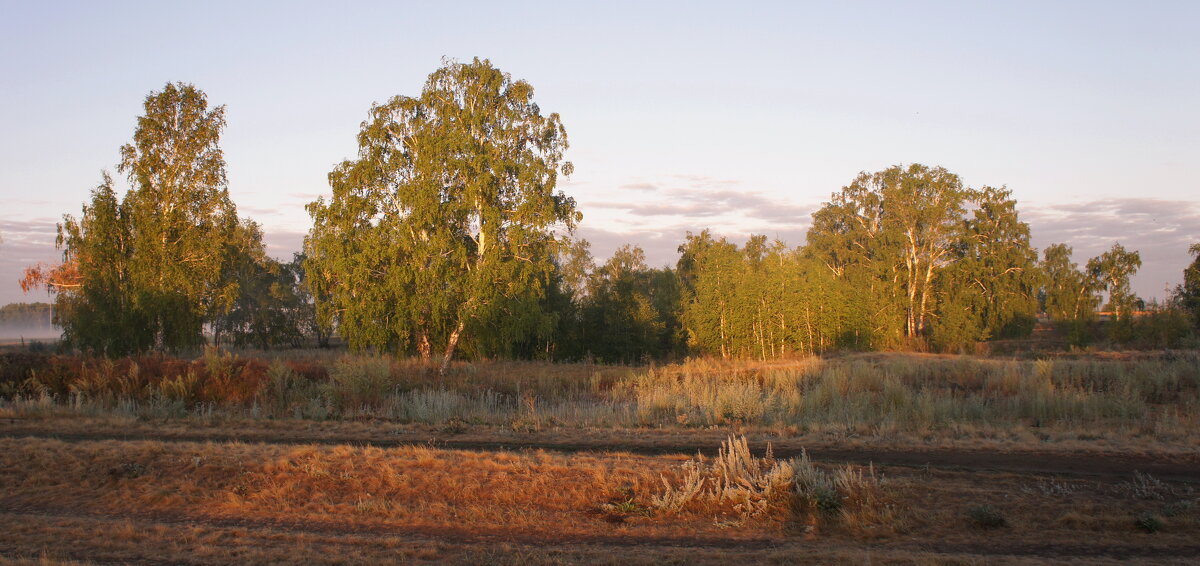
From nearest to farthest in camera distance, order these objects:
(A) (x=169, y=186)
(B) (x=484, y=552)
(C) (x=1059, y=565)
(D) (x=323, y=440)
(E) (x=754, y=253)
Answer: (C) (x=1059, y=565) < (B) (x=484, y=552) < (D) (x=323, y=440) < (A) (x=169, y=186) < (E) (x=754, y=253)

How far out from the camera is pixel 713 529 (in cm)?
761

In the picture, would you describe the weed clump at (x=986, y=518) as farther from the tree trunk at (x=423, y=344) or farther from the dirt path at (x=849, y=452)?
the tree trunk at (x=423, y=344)

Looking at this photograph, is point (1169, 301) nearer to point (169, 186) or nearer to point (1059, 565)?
point (1059, 565)

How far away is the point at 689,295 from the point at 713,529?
3361 centimetres

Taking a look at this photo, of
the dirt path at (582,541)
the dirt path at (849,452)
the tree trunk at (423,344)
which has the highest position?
the tree trunk at (423,344)

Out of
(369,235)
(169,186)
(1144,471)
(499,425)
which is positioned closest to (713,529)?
(1144,471)

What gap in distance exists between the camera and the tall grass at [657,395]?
47.0 feet

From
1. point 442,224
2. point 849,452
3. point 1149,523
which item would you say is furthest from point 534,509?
point 442,224

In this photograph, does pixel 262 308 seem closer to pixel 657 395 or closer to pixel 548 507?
pixel 657 395

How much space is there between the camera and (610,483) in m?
8.74

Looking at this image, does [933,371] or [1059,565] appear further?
[933,371]

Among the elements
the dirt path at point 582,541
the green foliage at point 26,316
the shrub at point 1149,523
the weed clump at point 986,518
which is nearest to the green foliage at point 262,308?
the dirt path at point 582,541

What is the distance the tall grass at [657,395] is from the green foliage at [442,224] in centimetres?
629

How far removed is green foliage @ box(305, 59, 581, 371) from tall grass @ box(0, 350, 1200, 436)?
6294 millimetres
